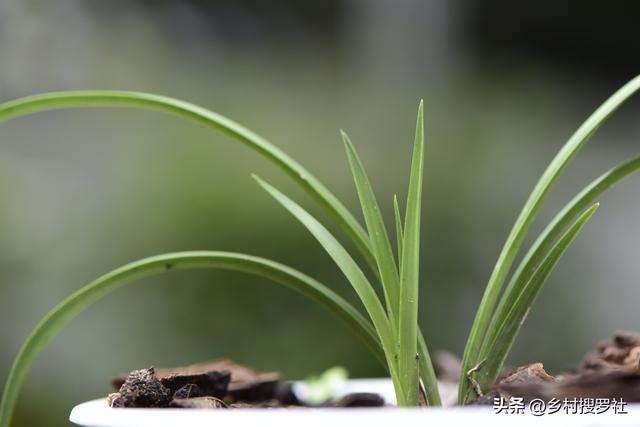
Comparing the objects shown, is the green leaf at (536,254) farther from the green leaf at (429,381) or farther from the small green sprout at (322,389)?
the small green sprout at (322,389)

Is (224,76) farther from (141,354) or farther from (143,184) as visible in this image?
(141,354)

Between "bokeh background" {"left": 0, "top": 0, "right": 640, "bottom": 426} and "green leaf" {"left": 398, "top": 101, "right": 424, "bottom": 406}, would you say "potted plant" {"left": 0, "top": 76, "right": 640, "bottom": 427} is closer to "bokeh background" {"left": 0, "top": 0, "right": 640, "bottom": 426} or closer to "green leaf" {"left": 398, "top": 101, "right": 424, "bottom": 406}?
"green leaf" {"left": 398, "top": 101, "right": 424, "bottom": 406}

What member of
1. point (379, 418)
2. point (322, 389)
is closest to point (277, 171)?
point (322, 389)

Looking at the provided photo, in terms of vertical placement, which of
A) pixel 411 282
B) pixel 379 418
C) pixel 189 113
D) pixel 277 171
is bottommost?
pixel 379 418

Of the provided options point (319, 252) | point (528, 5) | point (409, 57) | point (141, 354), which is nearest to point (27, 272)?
point (141, 354)

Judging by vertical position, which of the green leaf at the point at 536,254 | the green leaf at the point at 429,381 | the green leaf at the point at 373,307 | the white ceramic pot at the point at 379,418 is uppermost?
the green leaf at the point at 536,254

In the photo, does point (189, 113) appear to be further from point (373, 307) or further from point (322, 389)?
point (322, 389)

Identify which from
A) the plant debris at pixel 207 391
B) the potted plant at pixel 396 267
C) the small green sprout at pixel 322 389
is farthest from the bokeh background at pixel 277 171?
the potted plant at pixel 396 267
